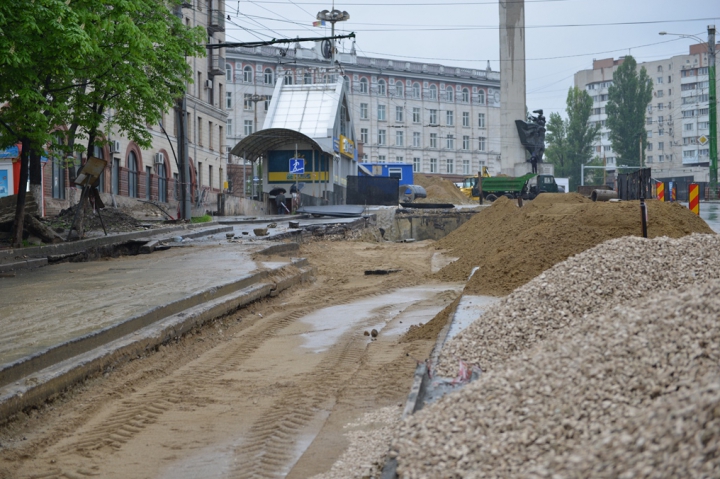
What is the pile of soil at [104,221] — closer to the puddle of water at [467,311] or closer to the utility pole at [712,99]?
the puddle of water at [467,311]

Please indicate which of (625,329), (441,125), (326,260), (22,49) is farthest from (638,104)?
(625,329)

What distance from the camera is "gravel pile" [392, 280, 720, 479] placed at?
3096 mm

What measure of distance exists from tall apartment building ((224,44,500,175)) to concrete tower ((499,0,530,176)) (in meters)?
40.6

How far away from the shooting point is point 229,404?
658 cm

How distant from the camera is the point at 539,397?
13.6ft

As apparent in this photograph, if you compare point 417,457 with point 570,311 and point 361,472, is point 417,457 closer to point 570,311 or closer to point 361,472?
point 361,472

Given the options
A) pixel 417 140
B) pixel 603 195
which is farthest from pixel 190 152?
pixel 417 140

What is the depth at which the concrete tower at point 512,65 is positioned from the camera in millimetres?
51375

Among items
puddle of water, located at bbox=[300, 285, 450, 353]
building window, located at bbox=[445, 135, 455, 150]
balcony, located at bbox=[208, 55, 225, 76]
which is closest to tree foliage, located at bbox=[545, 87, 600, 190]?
building window, located at bbox=[445, 135, 455, 150]

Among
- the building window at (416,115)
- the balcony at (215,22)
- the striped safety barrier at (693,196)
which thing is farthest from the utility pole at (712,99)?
the building window at (416,115)

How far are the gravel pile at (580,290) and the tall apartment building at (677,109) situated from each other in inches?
4815

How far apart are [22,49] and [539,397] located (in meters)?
13.9

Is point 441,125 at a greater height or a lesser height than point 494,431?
greater

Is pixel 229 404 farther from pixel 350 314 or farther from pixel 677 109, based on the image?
pixel 677 109
